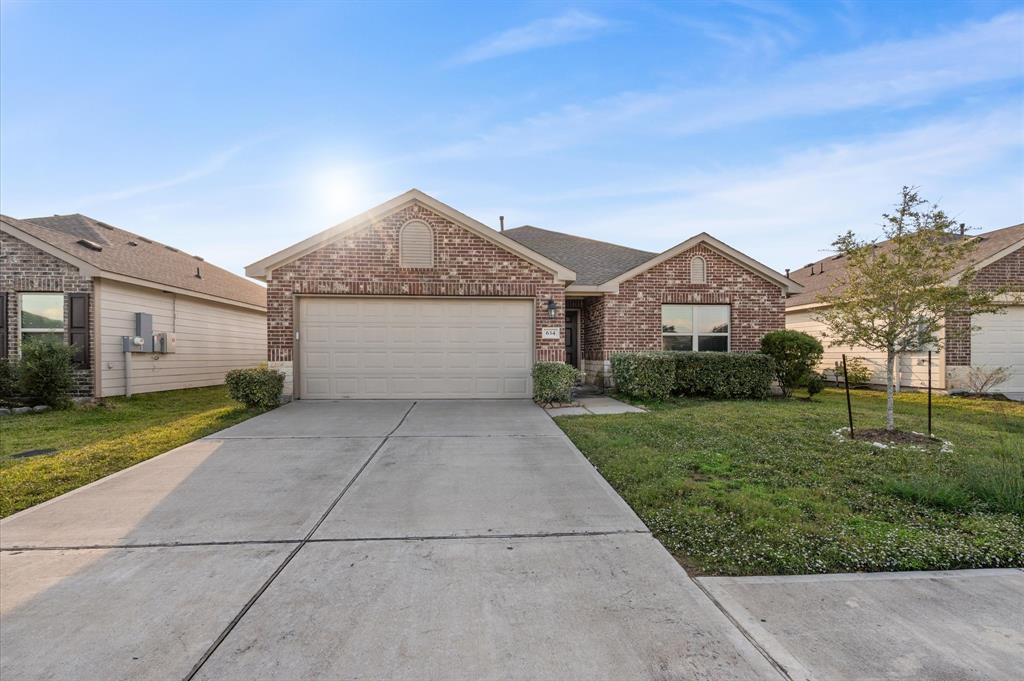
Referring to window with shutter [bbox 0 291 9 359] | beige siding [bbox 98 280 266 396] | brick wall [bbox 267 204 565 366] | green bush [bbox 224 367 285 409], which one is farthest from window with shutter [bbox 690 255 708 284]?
window with shutter [bbox 0 291 9 359]

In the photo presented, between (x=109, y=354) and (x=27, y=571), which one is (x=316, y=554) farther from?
(x=109, y=354)

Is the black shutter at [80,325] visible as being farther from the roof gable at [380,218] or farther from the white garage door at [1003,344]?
the white garage door at [1003,344]

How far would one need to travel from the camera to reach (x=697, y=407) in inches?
377

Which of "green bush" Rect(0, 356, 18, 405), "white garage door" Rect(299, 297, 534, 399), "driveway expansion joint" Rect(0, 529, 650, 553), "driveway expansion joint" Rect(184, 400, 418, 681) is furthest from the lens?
"white garage door" Rect(299, 297, 534, 399)

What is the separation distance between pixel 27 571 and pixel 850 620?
5.14 m

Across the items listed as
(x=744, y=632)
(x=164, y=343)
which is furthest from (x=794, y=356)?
(x=164, y=343)

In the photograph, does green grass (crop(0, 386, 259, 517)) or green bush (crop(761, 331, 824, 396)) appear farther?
green bush (crop(761, 331, 824, 396))

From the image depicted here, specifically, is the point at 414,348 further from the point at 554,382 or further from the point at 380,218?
the point at 554,382

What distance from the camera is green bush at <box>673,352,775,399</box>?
1104 cm

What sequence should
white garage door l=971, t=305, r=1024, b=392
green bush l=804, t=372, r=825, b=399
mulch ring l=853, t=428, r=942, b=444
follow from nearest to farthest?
mulch ring l=853, t=428, r=942, b=444, green bush l=804, t=372, r=825, b=399, white garage door l=971, t=305, r=1024, b=392

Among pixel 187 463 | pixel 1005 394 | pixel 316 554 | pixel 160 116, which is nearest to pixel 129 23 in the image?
pixel 160 116

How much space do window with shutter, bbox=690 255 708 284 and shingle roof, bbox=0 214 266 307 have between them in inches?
581

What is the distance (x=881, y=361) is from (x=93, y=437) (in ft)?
65.6

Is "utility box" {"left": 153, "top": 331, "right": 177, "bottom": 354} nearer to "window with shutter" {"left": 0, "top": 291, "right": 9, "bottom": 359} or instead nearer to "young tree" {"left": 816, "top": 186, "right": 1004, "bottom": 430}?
"window with shutter" {"left": 0, "top": 291, "right": 9, "bottom": 359}
